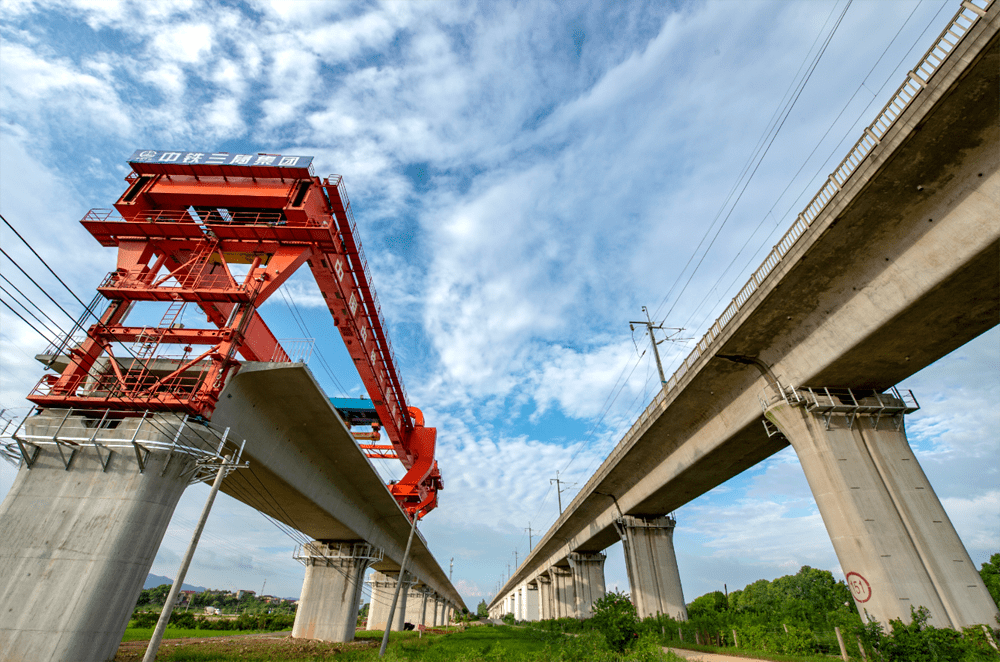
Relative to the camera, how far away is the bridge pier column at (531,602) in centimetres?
8087

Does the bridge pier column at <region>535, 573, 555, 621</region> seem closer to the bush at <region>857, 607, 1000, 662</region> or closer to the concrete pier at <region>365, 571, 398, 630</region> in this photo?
the concrete pier at <region>365, 571, 398, 630</region>

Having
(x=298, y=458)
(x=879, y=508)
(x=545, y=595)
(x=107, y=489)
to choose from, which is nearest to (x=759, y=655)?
(x=879, y=508)

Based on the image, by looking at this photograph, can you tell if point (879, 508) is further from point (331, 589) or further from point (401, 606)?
point (401, 606)

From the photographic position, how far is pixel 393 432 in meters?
31.3

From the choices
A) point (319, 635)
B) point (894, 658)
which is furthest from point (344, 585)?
point (894, 658)

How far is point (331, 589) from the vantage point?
85.6 ft

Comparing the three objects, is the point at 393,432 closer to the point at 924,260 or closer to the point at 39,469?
the point at 39,469

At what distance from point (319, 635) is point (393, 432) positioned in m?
12.2

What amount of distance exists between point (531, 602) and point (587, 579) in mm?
46896

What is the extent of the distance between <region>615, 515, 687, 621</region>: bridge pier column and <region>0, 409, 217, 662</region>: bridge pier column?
27.0m

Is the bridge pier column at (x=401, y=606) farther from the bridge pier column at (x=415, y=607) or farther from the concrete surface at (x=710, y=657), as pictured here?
the concrete surface at (x=710, y=657)

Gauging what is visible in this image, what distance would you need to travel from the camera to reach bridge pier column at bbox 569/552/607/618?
139ft

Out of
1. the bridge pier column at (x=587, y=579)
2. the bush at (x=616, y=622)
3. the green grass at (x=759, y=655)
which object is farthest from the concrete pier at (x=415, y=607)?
the green grass at (x=759, y=655)

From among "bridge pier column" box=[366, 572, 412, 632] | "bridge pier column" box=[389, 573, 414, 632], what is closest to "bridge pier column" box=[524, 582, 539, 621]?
"bridge pier column" box=[389, 573, 414, 632]
